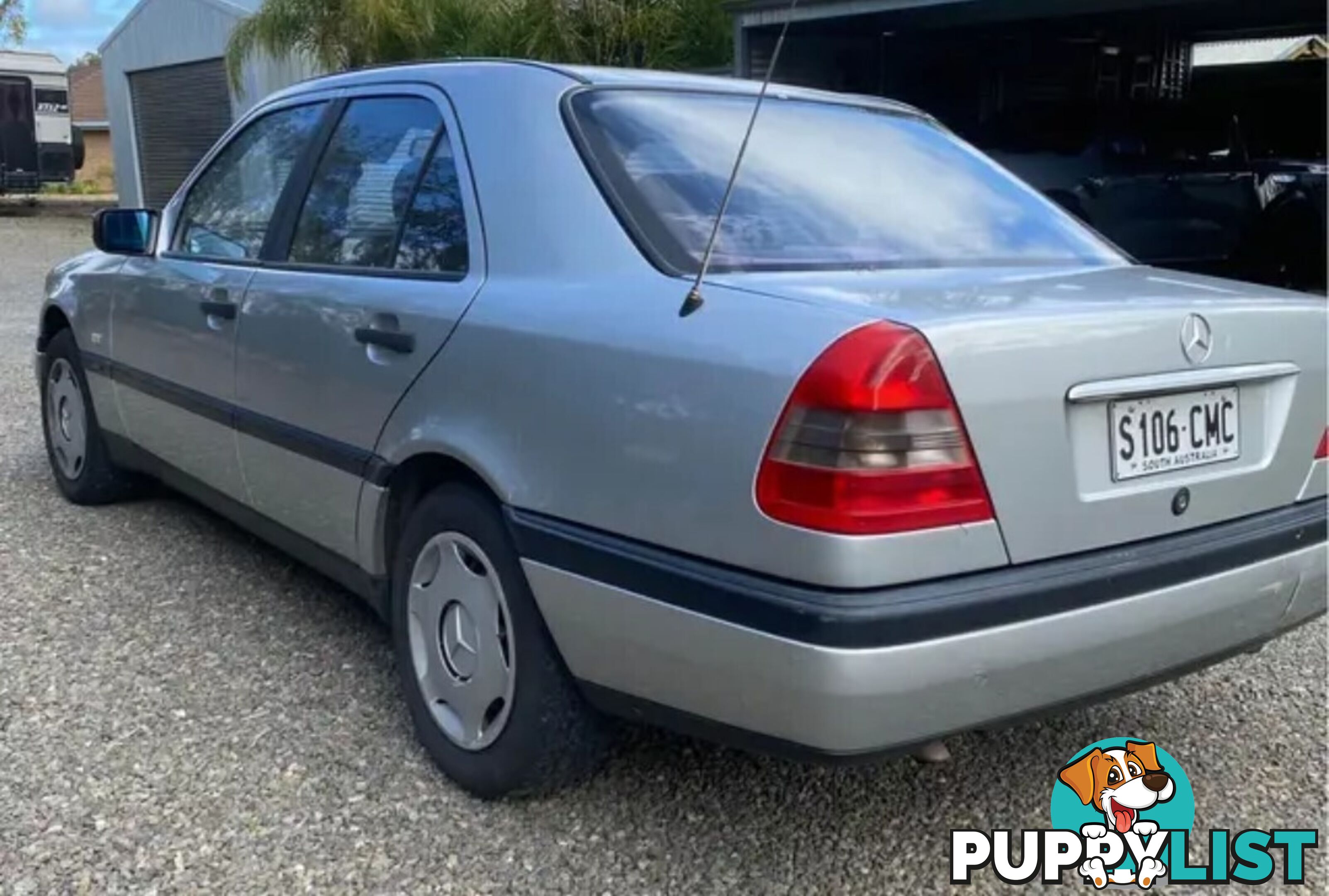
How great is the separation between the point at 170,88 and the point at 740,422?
23.1m

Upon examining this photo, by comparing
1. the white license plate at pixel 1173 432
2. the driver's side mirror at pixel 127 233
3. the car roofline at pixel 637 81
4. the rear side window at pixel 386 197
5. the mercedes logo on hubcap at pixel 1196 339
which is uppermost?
the car roofline at pixel 637 81

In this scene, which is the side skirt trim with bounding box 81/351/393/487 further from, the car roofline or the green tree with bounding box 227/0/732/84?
the green tree with bounding box 227/0/732/84

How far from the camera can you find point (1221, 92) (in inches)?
715

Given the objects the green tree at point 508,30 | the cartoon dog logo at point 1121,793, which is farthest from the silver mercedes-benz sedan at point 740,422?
the green tree at point 508,30

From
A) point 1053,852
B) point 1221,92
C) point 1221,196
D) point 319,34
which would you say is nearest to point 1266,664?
point 1053,852

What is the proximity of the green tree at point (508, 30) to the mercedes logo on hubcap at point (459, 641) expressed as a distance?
10.2 metres

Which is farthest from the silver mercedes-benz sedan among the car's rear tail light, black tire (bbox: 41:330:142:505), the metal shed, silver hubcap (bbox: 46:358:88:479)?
the metal shed

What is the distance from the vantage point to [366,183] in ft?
11.2

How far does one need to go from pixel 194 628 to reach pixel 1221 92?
58.4 feet

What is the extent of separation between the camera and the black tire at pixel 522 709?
Answer: 2652mm

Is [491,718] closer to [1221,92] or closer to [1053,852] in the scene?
[1053,852]

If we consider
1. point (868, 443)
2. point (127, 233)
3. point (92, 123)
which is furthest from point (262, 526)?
point (92, 123)

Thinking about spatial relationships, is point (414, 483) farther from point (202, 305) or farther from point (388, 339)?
point (202, 305)

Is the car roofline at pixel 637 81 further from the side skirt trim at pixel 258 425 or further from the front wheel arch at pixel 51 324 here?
the front wheel arch at pixel 51 324
